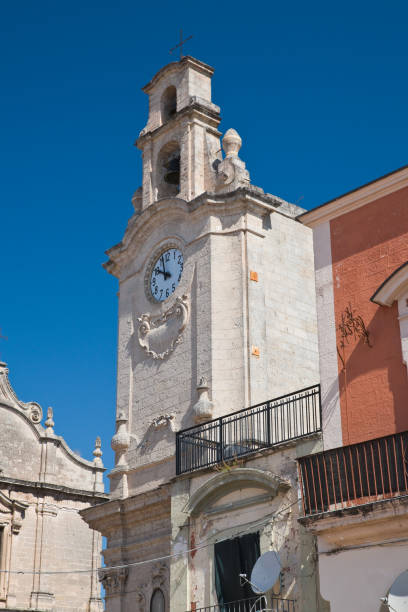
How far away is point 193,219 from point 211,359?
11.9 feet

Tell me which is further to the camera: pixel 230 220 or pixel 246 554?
pixel 230 220

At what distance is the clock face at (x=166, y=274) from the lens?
23.9m

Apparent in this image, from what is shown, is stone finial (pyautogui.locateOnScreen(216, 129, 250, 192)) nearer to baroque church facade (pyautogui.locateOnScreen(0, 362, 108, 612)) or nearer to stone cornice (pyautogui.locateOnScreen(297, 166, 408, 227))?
stone cornice (pyautogui.locateOnScreen(297, 166, 408, 227))

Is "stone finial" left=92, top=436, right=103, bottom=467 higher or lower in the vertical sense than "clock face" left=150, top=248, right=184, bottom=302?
lower

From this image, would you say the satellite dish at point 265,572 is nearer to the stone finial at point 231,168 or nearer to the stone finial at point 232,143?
the stone finial at point 231,168

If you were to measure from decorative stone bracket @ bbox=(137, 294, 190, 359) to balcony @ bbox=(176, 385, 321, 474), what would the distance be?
3.40 metres

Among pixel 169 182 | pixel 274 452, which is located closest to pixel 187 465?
pixel 274 452

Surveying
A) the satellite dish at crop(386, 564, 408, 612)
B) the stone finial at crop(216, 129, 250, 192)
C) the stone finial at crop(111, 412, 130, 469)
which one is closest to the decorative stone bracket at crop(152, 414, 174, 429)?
the stone finial at crop(111, 412, 130, 469)

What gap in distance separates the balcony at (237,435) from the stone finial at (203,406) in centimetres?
86

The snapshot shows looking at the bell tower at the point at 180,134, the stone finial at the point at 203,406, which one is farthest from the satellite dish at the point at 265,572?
the bell tower at the point at 180,134

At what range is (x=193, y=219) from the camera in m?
23.6

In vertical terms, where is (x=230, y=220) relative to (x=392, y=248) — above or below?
above

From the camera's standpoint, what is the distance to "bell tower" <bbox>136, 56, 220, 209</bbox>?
24.6m

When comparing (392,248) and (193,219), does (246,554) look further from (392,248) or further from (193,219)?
(193,219)
